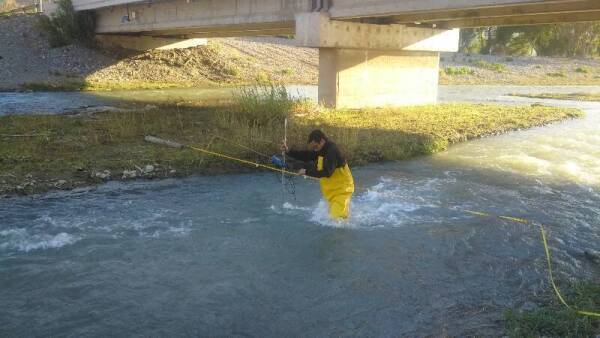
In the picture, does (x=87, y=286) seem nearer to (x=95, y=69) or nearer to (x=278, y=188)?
(x=278, y=188)

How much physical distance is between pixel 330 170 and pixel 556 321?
13.9 feet

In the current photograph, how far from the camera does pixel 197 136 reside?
1597cm

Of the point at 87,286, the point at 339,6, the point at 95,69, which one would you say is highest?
the point at 339,6

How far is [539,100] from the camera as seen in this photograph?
32.5 meters

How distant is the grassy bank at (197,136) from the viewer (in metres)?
12.3

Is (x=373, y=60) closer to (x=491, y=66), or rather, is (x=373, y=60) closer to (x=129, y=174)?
(x=129, y=174)

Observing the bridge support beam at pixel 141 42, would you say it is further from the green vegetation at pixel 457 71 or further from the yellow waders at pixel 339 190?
the yellow waders at pixel 339 190

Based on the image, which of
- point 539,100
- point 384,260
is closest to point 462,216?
point 384,260

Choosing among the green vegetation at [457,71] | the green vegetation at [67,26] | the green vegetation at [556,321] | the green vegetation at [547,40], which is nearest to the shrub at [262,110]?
the green vegetation at [556,321]

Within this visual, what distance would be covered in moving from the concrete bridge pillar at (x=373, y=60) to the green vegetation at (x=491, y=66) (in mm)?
27169

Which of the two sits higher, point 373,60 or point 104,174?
point 373,60

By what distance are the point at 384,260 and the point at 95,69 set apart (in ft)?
112

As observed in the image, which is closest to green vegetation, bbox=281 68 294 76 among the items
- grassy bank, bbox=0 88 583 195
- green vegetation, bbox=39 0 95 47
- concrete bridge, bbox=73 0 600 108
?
concrete bridge, bbox=73 0 600 108

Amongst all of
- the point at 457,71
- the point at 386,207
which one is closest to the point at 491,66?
the point at 457,71
